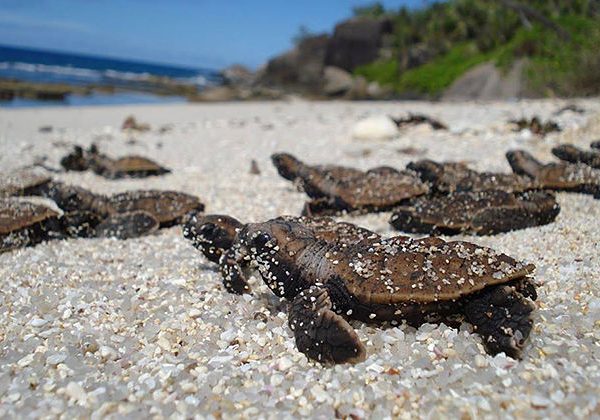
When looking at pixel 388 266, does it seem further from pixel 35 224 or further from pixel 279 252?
pixel 35 224

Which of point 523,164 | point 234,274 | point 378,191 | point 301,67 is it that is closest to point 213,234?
point 234,274

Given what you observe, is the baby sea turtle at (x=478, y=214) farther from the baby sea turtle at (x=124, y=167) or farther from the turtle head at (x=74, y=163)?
the turtle head at (x=74, y=163)

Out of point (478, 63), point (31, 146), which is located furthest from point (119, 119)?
point (478, 63)

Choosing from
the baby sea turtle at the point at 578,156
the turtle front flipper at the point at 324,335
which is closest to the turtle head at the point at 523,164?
the baby sea turtle at the point at 578,156

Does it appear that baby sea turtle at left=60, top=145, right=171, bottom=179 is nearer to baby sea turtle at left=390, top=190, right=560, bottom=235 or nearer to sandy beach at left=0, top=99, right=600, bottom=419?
sandy beach at left=0, top=99, right=600, bottom=419

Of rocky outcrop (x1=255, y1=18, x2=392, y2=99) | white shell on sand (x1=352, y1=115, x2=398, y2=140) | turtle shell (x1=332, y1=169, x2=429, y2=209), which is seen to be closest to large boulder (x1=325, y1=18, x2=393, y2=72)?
rocky outcrop (x1=255, y1=18, x2=392, y2=99)

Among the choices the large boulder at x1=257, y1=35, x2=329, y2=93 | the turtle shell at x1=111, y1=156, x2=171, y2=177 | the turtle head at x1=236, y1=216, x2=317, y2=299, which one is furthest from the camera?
the large boulder at x1=257, y1=35, x2=329, y2=93
